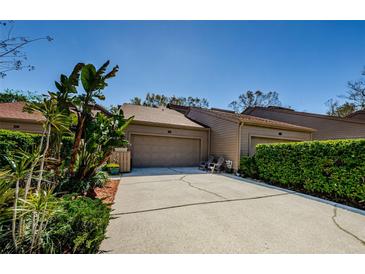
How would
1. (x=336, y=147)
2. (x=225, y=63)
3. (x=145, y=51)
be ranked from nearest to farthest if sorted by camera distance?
(x=336, y=147), (x=145, y=51), (x=225, y=63)

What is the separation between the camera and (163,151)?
41.4 feet

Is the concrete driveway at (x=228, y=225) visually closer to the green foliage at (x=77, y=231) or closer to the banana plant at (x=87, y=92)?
the green foliage at (x=77, y=231)

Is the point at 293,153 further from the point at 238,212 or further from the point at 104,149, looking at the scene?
the point at 104,149

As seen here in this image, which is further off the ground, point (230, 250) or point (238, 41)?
point (238, 41)

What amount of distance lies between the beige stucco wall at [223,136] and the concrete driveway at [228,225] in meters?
5.28

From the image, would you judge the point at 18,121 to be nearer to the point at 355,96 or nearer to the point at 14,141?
the point at 14,141

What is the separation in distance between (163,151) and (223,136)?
13.8 feet

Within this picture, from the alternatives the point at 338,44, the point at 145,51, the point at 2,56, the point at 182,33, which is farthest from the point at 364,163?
the point at 2,56

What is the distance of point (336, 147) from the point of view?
19.4 ft

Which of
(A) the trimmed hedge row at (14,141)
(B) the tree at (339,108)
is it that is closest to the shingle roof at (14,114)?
(A) the trimmed hedge row at (14,141)

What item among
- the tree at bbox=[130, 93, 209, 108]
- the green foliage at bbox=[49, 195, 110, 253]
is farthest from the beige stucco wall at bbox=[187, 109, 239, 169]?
the tree at bbox=[130, 93, 209, 108]

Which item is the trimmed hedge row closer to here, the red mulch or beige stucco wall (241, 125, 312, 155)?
the red mulch

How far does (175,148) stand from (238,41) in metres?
→ 7.89
